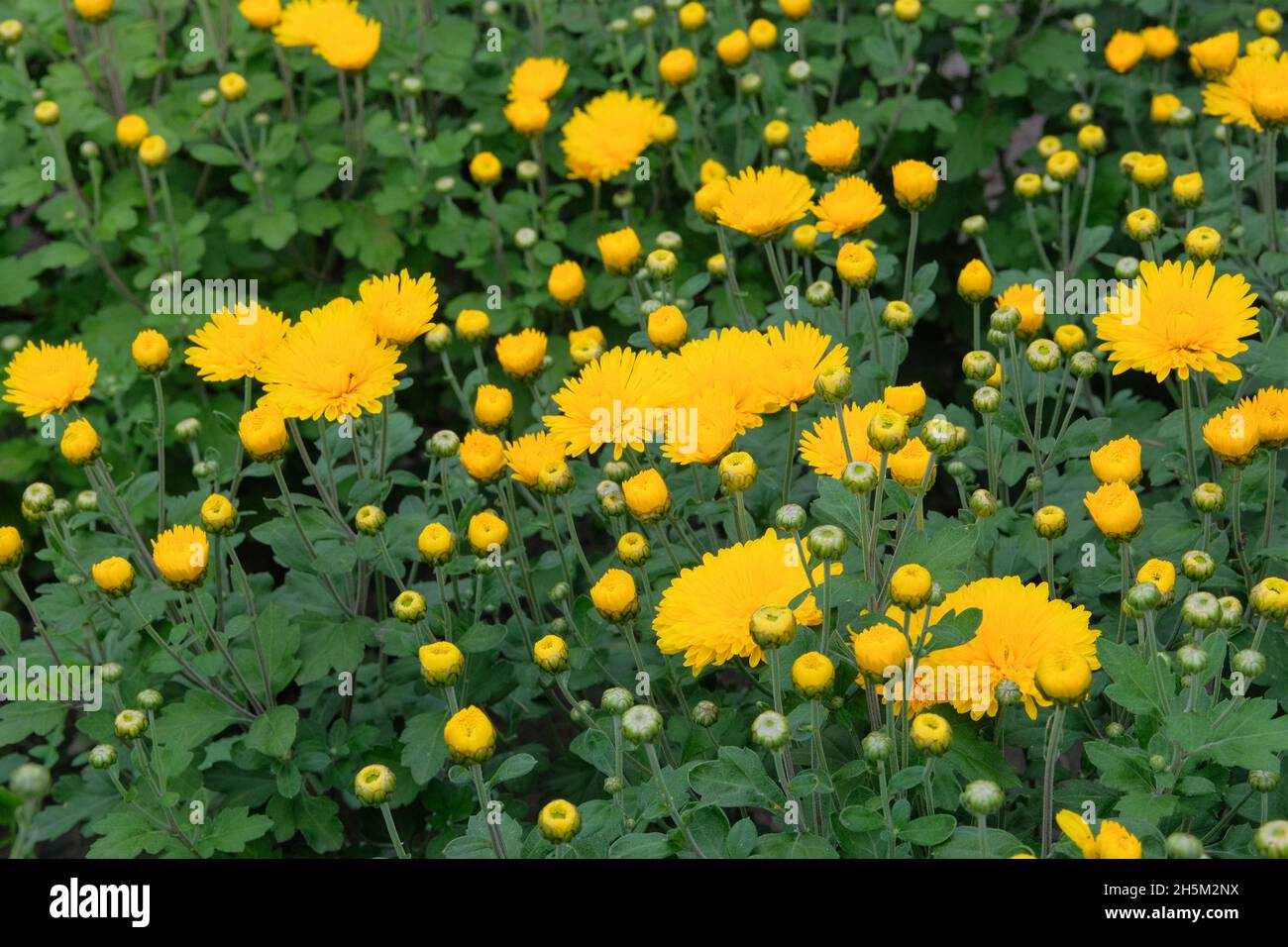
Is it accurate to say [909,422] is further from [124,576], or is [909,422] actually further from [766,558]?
[124,576]

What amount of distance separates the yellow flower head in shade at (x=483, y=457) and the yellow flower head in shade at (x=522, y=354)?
0.23 metres

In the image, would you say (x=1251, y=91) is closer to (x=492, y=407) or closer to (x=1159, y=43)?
(x=1159, y=43)

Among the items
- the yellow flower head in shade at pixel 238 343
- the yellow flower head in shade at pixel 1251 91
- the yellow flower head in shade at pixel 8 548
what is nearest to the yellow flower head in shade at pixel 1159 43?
the yellow flower head in shade at pixel 1251 91

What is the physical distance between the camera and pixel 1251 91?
2.91m

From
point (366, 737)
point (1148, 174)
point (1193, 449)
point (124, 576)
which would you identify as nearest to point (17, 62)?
point (124, 576)

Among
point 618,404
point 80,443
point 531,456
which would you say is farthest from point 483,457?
point 80,443

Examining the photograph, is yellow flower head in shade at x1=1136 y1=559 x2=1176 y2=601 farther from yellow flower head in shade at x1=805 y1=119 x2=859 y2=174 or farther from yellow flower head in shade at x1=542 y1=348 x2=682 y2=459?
yellow flower head in shade at x1=805 y1=119 x2=859 y2=174

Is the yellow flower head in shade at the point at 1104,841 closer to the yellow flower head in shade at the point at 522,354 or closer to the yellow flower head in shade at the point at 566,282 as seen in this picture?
the yellow flower head in shade at the point at 522,354

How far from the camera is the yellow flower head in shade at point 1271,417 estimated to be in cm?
206

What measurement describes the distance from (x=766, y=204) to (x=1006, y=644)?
3.22 ft

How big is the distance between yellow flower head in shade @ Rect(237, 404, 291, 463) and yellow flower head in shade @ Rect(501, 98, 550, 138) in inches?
55.2

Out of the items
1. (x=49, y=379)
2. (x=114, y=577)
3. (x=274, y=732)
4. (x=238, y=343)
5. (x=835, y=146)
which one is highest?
(x=835, y=146)
